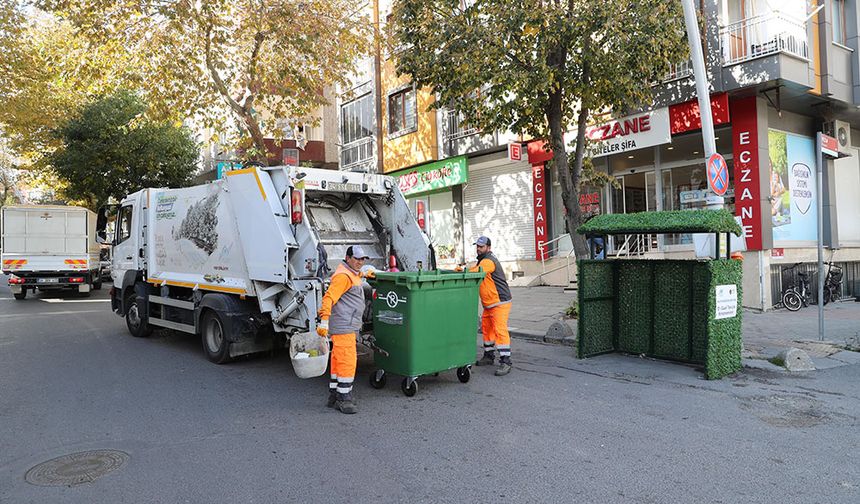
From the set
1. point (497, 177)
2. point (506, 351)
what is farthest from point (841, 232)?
point (506, 351)

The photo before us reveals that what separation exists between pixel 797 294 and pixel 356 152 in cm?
1585

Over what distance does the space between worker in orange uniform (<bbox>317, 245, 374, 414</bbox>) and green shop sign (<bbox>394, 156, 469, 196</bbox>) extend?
12.6 meters

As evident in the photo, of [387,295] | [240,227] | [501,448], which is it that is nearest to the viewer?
[501,448]

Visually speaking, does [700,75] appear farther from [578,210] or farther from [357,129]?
[357,129]

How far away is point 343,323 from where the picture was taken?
18.3 ft

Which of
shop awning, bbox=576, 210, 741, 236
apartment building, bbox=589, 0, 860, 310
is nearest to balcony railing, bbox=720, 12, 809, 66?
apartment building, bbox=589, 0, 860, 310

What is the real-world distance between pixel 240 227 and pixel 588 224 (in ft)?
14.6

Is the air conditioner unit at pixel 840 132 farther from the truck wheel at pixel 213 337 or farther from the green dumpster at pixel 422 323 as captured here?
the truck wheel at pixel 213 337

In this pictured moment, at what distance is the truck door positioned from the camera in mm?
10258

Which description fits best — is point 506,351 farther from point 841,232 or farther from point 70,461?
point 841,232

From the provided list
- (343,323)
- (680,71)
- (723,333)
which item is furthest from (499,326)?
(680,71)

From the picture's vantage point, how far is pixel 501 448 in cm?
439

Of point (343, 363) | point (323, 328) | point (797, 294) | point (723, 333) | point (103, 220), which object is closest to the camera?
point (323, 328)

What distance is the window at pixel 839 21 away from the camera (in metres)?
13.7
